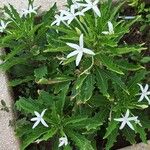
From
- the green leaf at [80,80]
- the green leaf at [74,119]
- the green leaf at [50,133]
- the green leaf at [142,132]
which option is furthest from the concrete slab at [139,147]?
the green leaf at [80,80]

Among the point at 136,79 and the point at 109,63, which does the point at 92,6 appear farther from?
the point at 136,79

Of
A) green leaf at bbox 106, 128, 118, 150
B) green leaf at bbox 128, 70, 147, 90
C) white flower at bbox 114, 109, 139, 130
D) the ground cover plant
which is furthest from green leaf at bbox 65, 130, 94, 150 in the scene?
green leaf at bbox 128, 70, 147, 90

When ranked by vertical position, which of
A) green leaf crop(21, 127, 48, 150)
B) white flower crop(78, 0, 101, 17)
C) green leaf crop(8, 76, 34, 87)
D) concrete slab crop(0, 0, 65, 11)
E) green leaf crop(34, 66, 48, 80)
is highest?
white flower crop(78, 0, 101, 17)

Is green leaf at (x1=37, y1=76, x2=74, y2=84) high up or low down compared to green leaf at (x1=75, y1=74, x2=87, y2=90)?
down

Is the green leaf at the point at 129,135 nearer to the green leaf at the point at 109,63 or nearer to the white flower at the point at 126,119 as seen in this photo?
the white flower at the point at 126,119

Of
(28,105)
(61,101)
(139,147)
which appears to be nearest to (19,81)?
(28,105)

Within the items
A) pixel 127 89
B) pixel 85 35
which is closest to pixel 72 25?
pixel 85 35

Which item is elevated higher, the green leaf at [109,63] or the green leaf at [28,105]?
the green leaf at [109,63]

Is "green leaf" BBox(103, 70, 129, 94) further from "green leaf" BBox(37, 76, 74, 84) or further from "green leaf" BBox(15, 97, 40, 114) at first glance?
"green leaf" BBox(15, 97, 40, 114)
